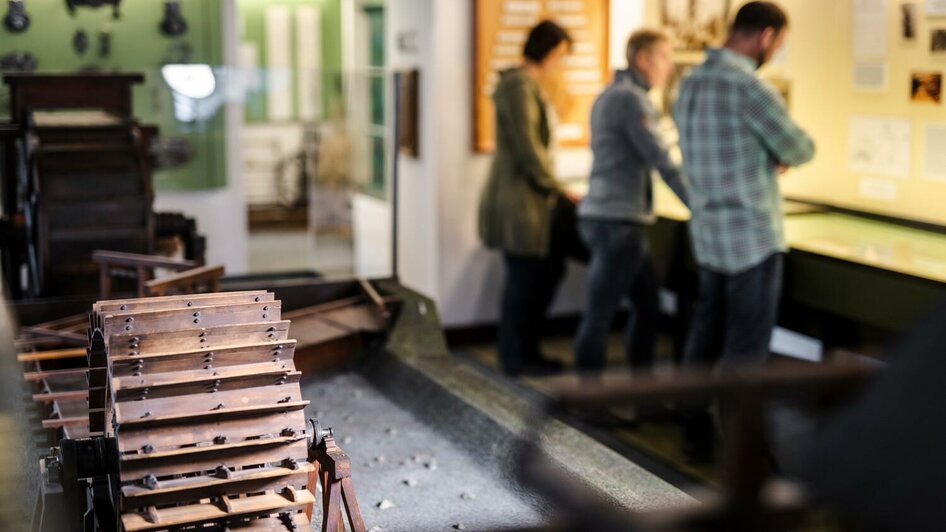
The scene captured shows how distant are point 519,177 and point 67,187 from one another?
2258mm

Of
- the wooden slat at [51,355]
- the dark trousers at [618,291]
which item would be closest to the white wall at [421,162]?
the dark trousers at [618,291]

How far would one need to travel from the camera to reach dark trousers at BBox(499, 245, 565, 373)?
616 cm

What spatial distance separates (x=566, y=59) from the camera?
22.9 feet

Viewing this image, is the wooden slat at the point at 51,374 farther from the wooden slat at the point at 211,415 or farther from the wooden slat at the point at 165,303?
the wooden slat at the point at 211,415

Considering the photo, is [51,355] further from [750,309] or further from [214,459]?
[750,309]

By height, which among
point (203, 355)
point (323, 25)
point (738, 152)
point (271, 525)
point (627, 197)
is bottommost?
point (271, 525)

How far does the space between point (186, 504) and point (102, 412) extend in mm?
389

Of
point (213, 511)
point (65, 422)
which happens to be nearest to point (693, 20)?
point (65, 422)

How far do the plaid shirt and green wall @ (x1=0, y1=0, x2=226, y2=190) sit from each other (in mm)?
1890

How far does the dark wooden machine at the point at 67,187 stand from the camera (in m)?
4.37

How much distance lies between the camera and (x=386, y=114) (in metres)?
5.63

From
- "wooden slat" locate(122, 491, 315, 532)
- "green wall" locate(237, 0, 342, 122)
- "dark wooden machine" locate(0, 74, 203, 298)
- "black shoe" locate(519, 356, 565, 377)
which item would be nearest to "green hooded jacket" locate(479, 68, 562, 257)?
"black shoe" locate(519, 356, 565, 377)

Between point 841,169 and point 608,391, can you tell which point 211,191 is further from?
point 608,391

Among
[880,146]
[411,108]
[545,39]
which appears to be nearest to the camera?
[880,146]
